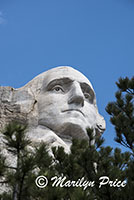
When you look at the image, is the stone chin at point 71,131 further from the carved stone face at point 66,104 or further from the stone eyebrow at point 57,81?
the stone eyebrow at point 57,81

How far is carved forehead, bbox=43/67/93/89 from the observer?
832cm

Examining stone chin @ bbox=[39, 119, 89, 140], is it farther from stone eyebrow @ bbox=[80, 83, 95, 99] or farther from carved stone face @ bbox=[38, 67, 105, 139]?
stone eyebrow @ bbox=[80, 83, 95, 99]

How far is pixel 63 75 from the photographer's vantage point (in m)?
8.34

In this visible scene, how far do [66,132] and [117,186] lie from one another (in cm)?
268

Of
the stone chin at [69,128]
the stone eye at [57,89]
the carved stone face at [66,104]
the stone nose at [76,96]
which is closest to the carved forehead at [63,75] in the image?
the carved stone face at [66,104]

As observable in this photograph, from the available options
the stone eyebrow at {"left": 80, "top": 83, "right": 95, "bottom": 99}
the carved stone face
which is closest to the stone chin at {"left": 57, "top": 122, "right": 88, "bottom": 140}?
the carved stone face

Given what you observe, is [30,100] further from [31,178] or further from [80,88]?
[31,178]

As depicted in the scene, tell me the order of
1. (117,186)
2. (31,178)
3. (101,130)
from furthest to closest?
(101,130)
(117,186)
(31,178)

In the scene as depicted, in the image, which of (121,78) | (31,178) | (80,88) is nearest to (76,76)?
(80,88)

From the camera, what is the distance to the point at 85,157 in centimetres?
571

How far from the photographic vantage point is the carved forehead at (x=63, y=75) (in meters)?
8.32

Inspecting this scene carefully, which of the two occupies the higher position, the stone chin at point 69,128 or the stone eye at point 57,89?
the stone eye at point 57,89

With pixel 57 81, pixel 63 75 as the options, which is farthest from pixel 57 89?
pixel 63 75

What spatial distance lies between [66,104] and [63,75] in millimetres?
646
